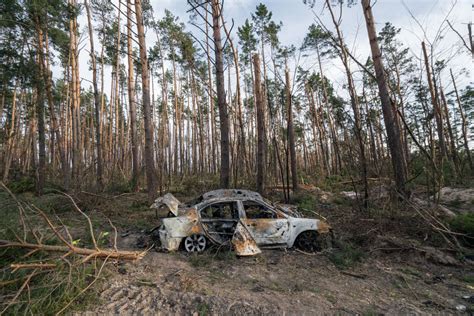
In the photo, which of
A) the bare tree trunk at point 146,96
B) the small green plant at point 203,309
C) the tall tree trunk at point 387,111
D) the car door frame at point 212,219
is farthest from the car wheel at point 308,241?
the bare tree trunk at point 146,96

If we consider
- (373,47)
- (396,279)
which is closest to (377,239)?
(396,279)

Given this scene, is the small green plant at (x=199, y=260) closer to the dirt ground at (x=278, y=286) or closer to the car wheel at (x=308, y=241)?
the dirt ground at (x=278, y=286)

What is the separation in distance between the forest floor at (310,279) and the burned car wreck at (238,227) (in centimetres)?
24

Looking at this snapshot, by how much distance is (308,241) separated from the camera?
5.64 metres

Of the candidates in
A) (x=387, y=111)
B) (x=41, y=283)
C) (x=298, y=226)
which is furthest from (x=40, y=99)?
(x=387, y=111)

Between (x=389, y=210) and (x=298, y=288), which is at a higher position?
(x=389, y=210)

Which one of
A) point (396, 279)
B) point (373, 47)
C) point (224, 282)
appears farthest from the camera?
point (373, 47)

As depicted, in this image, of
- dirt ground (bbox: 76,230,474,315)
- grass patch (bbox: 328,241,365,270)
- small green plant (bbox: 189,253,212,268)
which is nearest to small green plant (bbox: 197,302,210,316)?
dirt ground (bbox: 76,230,474,315)

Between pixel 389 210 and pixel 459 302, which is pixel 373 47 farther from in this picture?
pixel 459 302

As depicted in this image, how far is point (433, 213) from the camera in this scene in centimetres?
612

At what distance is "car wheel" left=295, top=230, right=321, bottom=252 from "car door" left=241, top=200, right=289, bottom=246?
42 centimetres

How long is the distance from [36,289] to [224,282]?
245cm

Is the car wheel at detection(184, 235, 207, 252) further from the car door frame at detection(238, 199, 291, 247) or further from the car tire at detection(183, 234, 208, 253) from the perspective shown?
the car door frame at detection(238, 199, 291, 247)

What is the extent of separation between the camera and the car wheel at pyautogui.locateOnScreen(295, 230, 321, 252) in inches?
220
